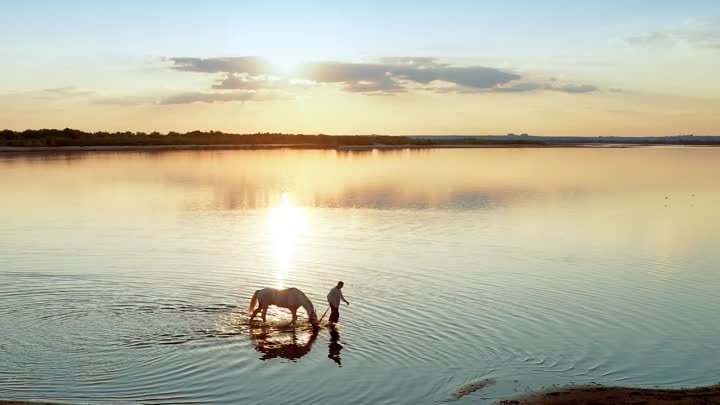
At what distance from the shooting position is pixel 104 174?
229ft

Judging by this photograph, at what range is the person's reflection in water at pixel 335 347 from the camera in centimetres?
1520

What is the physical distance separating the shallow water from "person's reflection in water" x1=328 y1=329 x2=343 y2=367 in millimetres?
72

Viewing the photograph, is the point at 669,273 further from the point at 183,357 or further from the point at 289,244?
the point at 183,357

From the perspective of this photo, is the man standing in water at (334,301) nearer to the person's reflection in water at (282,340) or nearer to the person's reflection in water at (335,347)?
the person's reflection in water at (335,347)

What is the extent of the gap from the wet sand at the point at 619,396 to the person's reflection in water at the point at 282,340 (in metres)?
5.06

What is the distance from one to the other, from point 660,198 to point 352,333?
38.5 meters

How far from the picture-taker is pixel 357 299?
20.2m

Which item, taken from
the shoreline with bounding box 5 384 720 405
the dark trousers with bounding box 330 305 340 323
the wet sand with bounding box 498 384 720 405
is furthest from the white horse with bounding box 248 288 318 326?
the wet sand with bounding box 498 384 720 405

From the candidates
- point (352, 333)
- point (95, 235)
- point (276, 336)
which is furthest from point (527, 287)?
point (95, 235)

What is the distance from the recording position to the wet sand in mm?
12133

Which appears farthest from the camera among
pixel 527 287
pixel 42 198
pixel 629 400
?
pixel 42 198

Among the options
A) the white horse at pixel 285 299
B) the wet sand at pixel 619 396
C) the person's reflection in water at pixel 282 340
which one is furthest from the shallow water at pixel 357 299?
the wet sand at pixel 619 396

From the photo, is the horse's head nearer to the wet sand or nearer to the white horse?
the white horse

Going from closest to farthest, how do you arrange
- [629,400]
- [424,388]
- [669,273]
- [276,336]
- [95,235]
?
[629,400] < [424,388] < [276,336] < [669,273] < [95,235]
